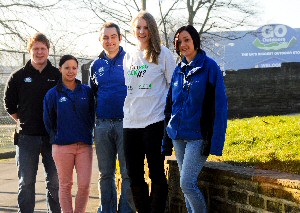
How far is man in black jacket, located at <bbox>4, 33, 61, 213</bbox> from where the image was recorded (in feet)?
14.8

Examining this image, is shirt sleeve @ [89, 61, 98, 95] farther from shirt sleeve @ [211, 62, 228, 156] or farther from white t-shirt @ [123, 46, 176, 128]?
shirt sleeve @ [211, 62, 228, 156]

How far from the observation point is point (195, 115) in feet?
11.8

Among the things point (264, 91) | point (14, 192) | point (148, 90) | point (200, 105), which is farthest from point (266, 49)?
point (200, 105)

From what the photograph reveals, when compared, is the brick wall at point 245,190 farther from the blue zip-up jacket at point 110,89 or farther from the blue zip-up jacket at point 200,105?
the blue zip-up jacket at point 110,89

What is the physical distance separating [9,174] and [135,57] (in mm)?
6112

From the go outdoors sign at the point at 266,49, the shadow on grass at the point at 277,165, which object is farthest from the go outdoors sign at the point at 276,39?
the shadow on grass at the point at 277,165

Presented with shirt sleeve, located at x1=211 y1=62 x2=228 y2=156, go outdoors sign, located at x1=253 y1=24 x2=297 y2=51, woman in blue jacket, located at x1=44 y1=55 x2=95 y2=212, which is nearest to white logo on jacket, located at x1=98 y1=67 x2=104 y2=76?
woman in blue jacket, located at x1=44 y1=55 x2=95 y2=212

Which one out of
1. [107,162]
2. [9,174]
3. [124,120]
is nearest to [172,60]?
[124,120]

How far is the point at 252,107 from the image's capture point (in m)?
19.4

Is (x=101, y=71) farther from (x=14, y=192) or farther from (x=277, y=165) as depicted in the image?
(x=14, y=192)

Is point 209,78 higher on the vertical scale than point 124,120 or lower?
higher

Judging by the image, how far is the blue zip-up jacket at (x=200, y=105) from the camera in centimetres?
349

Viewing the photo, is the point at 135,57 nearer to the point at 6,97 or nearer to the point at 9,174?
the point at 6,97

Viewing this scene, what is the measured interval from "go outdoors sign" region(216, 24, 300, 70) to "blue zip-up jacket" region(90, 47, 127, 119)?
69.3 meters
